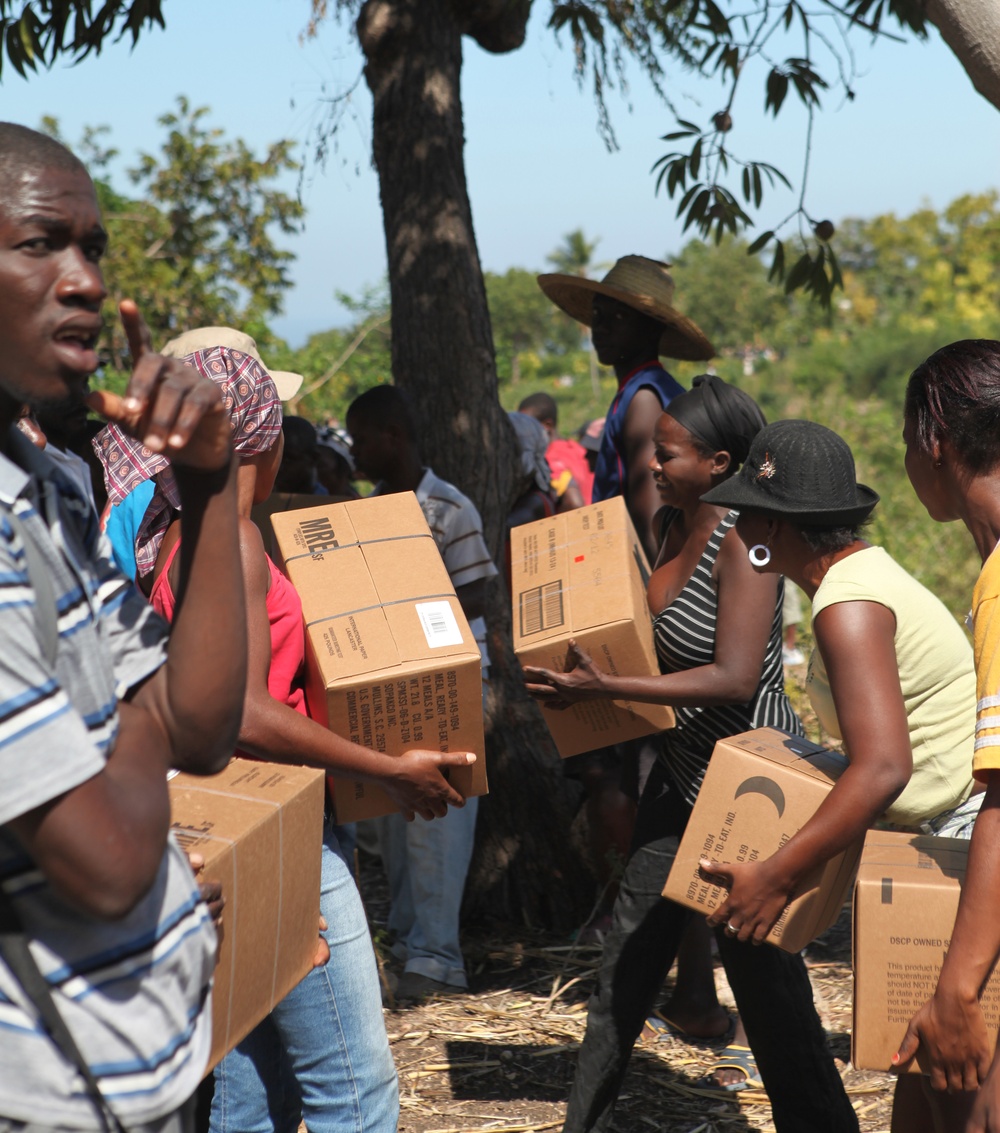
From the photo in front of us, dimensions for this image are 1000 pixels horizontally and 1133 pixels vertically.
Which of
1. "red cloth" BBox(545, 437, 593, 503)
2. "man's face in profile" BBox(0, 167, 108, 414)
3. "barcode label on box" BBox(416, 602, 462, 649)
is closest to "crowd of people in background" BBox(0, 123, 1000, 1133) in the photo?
"man's face in profile" BBox(0, 167, 108, 414)

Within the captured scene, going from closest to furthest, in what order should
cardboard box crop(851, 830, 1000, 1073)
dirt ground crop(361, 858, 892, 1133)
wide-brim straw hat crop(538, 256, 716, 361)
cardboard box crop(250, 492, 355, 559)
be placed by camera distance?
cardboard box crop(851, 830, 1000, 1073) → dirt ground crop(361, 858, 892, 1133) → cardboard box crop(250, 492, 355, 559) → wide-brim straw hat crop(538, 256, 716, 361)

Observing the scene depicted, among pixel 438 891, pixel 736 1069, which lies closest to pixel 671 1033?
pixel 736 1069

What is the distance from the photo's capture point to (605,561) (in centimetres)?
295

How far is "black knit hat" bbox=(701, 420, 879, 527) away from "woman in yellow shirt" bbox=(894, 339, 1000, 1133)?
287 millimetres

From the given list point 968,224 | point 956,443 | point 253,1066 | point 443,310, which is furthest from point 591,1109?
point 968,224

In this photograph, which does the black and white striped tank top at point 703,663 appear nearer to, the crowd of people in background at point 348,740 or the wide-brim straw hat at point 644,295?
the crowd of people in background at point 348,740

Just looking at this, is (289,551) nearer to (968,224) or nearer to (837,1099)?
(837,1099)

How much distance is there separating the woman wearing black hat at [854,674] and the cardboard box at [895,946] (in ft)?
0.75

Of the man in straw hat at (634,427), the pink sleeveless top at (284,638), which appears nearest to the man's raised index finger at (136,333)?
the pink sleeveless top at (284,638)

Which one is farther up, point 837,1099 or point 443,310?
point 443,310

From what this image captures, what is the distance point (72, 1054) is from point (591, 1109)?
1985 millimetres

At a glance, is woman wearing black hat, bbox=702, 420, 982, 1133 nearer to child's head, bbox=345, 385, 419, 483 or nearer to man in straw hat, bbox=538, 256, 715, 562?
man in straw hat, bbox=538, 256, 715, 562

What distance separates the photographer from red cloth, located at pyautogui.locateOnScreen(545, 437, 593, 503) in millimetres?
8102

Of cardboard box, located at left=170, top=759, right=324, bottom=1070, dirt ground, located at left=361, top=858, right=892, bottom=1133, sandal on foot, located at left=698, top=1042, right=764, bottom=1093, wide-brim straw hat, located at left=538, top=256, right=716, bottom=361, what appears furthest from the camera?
wide-brim straw hat, located at left=538, top=256, right=716, bottom=361
